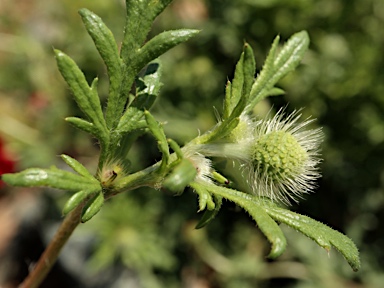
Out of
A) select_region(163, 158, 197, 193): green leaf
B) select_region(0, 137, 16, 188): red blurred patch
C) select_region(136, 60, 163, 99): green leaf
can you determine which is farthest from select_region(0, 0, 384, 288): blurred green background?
select_region(163, 158, 197, 193): green leaf

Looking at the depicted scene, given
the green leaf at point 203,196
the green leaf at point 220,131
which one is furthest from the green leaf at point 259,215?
the green leaf at point 220,131

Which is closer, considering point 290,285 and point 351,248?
point 351,248

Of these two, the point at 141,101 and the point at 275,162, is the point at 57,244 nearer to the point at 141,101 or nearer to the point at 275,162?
the point at 141,101

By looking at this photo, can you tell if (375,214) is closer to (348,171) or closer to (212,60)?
(348,171)

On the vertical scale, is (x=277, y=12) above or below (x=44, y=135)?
above

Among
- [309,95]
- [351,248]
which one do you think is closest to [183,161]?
[351,248]

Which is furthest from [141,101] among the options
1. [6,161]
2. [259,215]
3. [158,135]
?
[6,161]
